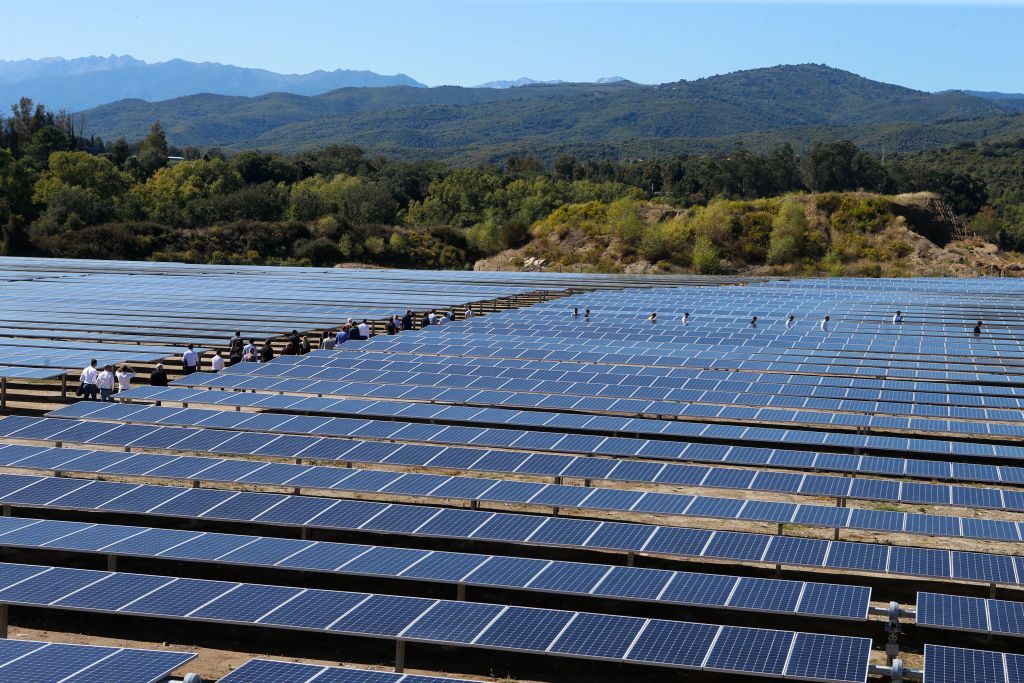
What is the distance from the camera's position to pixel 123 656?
9742 millimetres

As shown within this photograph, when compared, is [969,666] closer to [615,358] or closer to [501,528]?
[501,528]

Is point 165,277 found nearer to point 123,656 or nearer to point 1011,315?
point 1011,315

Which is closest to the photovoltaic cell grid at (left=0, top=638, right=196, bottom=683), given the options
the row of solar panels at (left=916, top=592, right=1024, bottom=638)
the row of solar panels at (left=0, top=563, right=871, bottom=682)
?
the row of solar panels at (left=0, top=563, right=871, bottom=682)

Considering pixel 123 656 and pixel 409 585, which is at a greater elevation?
pixel 123 656

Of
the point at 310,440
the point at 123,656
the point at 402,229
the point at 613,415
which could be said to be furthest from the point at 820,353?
the point at 402,229

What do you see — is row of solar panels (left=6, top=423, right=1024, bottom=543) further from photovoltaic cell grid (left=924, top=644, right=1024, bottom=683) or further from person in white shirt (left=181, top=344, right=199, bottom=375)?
person in white shirt (left=181, top=344, right=199, bottom=375)

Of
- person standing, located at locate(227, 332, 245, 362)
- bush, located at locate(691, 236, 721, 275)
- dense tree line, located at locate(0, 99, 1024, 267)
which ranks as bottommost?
bush, located at locate(691, 236, 721, 275)

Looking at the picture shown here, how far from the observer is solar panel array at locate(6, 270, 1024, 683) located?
38.3 feet

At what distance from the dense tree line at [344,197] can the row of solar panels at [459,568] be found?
237 feet

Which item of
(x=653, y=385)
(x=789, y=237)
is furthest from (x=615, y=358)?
(x=789, y=237)

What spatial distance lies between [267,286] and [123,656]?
4494 centimetres

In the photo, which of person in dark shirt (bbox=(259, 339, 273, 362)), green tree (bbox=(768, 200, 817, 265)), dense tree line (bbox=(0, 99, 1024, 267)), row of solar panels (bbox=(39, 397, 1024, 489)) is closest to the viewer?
row of solar panels (bbox=(39, 397, 1024, 489))

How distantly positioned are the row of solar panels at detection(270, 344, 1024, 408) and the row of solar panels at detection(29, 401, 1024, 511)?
6.98 meters

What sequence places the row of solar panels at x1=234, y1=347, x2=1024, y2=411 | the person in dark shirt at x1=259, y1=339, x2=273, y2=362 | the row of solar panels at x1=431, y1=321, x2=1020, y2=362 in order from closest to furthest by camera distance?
1. the row of solar panels at x1=234, y1=347, x2=1024, y2=411
2. the person in dark shirt at x1=259, y1=339, x2=273, y2=362
3. the row of solar panels at x1=431, y1=321, x2=1020, y2=362
